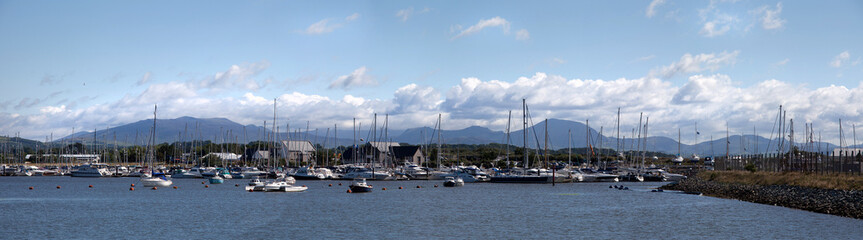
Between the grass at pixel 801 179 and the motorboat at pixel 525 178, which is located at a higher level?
the grass at pixel 801 179

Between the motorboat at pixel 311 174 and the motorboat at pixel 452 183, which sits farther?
the motorboat at pixel 311 174

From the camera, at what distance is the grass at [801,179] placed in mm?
68688

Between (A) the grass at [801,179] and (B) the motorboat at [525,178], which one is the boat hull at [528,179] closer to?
(B) the motorboat at [525,178]

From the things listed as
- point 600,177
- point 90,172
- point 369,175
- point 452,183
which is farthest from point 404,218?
point 90,172

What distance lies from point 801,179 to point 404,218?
154 ft

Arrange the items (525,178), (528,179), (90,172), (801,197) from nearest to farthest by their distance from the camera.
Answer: (801,197), (528,179), (525,178), (90,172)

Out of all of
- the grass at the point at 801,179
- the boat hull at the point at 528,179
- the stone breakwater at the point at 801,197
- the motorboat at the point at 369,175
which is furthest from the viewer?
the motorboat at the point at 369,175

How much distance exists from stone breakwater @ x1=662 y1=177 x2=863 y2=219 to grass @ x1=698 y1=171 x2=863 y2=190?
1.27m

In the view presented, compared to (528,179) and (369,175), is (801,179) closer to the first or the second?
(528,179)

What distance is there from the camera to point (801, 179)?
79438 millimetres

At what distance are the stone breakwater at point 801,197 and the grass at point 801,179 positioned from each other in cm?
127

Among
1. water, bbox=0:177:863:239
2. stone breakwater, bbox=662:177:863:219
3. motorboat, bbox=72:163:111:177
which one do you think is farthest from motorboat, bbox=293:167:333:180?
stone breakwater, bbox=662:177:863:219

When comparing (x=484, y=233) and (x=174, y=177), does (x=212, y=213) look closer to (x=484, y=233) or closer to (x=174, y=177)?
(x=484, y=233)

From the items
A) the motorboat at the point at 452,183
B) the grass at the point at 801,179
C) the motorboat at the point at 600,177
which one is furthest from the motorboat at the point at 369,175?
the grass at the point at 801,179
